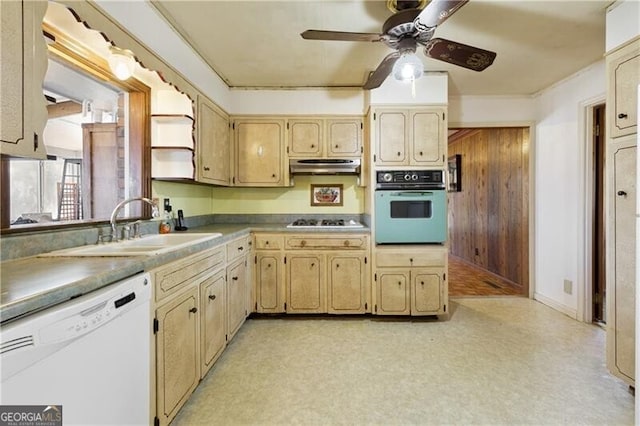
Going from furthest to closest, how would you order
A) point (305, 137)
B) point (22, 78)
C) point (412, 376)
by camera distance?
point (305, 137) → point (412, 376) → point (22, 78)

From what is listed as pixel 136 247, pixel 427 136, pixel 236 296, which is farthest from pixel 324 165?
pixel 136 247

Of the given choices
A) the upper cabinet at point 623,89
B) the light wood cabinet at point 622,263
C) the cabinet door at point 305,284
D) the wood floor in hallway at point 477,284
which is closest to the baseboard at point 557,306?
the wood floor in hallway at point 477,284

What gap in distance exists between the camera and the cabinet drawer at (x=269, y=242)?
2.88 m

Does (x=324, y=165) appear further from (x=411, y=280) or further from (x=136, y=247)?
(x=136, y=247)

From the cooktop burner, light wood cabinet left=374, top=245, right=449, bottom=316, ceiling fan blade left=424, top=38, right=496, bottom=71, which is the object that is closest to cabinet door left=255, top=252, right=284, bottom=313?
the cooktop burner

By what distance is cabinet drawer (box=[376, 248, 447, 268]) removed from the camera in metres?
2.84

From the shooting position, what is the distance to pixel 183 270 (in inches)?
63.4

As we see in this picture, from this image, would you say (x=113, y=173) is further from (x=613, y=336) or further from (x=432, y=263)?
(x=613, y=336)

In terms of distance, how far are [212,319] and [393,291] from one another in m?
1.70

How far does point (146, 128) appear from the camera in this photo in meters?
2.25

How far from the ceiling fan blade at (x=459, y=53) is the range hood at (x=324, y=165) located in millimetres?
1379

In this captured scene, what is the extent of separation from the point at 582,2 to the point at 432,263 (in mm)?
2180

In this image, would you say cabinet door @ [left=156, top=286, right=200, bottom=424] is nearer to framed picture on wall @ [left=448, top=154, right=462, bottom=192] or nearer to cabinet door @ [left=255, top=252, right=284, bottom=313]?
cabinet door @ [left=255, top=252, right=284, bottom=313]

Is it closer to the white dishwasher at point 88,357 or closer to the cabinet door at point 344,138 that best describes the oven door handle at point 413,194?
the cabinet door at point 344,138
